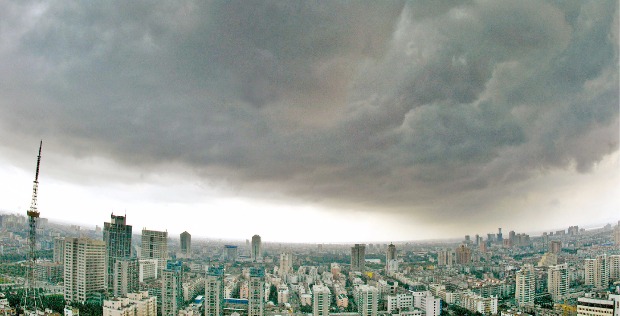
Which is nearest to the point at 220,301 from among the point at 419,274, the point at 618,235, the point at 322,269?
the point at 322,269

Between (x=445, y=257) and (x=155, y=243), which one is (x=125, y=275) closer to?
(x=155, y=243)

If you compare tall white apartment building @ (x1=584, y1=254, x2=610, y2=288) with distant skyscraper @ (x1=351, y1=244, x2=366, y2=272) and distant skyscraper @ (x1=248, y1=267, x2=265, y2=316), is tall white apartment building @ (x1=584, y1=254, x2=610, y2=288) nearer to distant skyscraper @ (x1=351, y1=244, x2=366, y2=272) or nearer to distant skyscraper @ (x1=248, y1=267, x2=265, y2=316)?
distant skyscraper @ (x1=351, y1=244, x2=366, y2=272)

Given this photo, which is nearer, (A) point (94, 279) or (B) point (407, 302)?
(B) point (407, 302)

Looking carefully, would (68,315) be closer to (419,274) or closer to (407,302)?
(407,302)

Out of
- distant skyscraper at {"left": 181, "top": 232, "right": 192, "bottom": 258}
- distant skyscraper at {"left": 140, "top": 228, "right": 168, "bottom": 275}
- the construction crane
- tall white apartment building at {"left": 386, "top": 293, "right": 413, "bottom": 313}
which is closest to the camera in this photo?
the construction crane

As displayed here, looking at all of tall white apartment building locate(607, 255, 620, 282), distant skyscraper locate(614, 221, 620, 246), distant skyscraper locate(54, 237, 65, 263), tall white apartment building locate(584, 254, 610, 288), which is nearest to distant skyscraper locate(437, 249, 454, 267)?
tall white apartment building locate(584, 254, 610, 288)

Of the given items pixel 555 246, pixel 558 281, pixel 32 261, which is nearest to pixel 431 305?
pixel 558 281

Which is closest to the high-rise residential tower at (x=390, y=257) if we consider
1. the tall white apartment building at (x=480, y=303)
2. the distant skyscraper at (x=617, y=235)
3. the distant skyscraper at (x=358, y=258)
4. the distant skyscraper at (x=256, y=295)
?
the distant skyscraper at (x=358, y=258)
